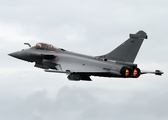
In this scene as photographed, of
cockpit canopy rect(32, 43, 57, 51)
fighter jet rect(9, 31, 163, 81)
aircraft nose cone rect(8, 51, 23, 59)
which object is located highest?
cockpit canopy rect(32, 43, 57, 51)

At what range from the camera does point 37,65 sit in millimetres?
64562

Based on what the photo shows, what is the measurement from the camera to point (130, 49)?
6038 cm

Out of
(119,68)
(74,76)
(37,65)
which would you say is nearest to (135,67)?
(119,68)

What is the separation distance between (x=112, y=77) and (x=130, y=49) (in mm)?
2831

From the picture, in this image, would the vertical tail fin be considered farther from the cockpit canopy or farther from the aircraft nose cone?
the aircraft nose cone

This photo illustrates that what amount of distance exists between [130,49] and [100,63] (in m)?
2.82

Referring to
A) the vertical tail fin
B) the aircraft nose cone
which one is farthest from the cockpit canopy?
the vertical tail fin

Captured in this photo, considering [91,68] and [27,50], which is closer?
[91,68]

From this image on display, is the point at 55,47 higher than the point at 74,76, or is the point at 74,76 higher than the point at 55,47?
the point at 55,47

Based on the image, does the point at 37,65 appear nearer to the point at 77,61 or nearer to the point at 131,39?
the point at 77,61

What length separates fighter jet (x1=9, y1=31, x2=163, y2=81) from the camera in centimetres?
5962

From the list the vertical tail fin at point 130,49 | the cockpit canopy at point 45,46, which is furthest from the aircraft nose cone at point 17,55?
the vertical tail fin at point 130,49

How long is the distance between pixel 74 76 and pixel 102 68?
8.14ft

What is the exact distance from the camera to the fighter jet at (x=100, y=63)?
196ft
